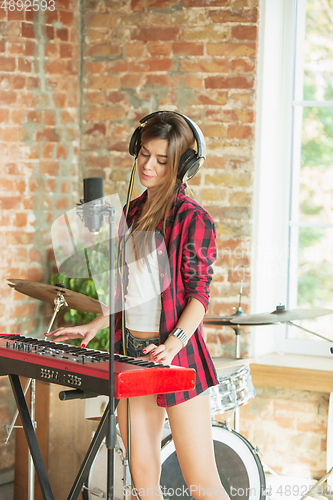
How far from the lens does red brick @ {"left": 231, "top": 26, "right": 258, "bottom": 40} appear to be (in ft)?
8.94

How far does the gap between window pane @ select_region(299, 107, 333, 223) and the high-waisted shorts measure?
1.70m

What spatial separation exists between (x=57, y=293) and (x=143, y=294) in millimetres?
526

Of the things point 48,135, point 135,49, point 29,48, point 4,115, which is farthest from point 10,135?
point 135,49

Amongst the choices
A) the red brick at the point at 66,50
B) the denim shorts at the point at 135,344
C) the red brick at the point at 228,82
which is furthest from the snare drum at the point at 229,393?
the red brick at the point at 66,50

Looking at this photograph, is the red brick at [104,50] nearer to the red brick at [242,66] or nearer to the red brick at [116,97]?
the red brick at [116,97]

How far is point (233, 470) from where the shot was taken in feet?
7.20

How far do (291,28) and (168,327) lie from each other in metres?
2.11

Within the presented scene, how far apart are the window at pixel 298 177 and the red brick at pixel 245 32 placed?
7.1 inches

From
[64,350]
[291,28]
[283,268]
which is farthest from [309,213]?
[64,350]

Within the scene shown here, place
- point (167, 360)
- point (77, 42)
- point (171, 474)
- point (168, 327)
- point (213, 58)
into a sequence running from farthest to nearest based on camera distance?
point (77, 42) → point (213, 58) → point (171, 474) → point (168, 327) → point (167, 360)

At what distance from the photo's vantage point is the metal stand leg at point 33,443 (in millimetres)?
1674

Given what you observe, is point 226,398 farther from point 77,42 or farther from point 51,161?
point 77,42

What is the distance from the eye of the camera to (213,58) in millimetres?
2777

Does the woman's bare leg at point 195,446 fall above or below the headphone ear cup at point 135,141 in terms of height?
below
